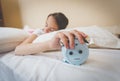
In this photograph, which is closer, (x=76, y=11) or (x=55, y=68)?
(x=55, y=68)

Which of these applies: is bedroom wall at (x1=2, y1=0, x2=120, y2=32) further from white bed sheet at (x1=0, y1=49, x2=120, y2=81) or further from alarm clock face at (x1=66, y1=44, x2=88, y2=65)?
alarm clock face at (x1=66, y1=44, x2=88, y2=65)

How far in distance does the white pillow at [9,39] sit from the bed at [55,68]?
0.10 m

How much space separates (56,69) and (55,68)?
0.01 metres

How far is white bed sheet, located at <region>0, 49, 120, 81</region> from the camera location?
1.99 feet

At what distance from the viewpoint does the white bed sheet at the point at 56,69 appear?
607 millimetres

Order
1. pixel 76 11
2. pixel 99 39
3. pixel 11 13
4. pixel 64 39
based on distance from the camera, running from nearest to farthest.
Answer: pixel 64 39
pixel 99 39
pixel 76 11
pixel 11 13

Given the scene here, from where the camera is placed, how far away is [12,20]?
2006mm

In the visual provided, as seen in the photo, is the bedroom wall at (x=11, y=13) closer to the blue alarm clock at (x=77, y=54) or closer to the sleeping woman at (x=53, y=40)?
the sleeping woman at (x=53, y=40)

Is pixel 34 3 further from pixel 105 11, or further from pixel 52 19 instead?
pixel 105 11

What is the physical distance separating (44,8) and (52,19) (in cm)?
50

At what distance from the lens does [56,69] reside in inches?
26.7

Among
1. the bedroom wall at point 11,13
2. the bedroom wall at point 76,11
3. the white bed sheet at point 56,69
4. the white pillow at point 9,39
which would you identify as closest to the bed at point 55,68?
the white bed sheet at point 56,69

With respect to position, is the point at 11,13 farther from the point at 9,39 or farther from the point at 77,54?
the point at 77,54

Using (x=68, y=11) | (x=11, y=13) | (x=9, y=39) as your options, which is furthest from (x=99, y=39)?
(x=11, y=13)
